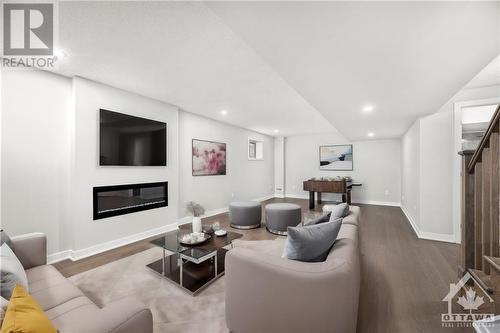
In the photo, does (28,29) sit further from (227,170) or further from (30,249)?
(227,170)

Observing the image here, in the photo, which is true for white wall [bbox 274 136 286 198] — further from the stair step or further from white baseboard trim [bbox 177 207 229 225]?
the stair step

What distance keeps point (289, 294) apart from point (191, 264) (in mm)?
1612

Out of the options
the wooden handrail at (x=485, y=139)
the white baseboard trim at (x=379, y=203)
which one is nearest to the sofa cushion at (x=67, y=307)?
the wooden handrail at (x=485, y=139)

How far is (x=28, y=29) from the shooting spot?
182 centimetres

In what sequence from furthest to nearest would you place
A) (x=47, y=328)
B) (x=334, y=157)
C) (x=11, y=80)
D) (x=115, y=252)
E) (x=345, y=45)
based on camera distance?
(x=334, y=157), (x=115, y=252), (x=11, y=80), (x=345, y=45), (x=47, y=328)

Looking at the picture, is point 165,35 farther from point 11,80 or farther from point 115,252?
point 115,252

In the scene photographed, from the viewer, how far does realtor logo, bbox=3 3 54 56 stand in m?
1.60

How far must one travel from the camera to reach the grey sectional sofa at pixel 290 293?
3.86 feet

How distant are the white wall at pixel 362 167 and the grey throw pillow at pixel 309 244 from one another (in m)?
6.15

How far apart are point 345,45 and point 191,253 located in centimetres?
229

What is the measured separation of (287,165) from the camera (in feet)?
26.6

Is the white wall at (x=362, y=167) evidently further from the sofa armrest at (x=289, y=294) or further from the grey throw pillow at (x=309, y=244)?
the sofa armrest at (x=289, y=294)

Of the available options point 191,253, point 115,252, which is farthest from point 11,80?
point 191,253

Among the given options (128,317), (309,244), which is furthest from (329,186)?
(128,317)
